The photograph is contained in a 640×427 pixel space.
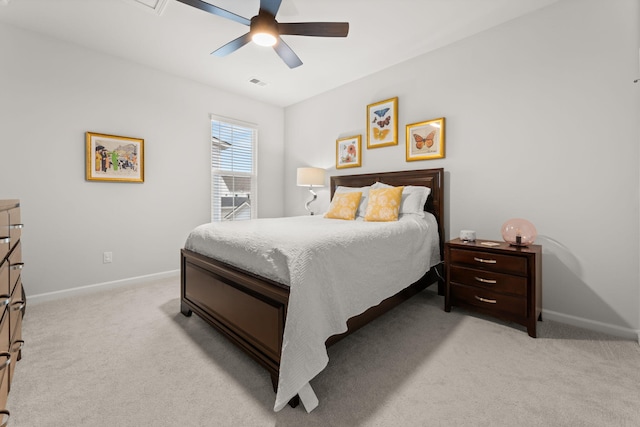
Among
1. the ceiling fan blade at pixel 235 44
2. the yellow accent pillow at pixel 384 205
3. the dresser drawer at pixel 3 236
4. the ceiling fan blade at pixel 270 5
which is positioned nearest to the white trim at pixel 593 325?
the yellow accent pillow at pixel 384 205

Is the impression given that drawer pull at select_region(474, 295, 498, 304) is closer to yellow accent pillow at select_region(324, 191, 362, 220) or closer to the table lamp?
yellow accent pillow at select_region(324, 191, 362, 220)

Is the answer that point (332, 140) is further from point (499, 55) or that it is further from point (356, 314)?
point (356, 314)

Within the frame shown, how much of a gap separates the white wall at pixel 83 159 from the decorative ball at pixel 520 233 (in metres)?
3.71

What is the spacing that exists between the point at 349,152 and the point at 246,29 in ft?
6.35

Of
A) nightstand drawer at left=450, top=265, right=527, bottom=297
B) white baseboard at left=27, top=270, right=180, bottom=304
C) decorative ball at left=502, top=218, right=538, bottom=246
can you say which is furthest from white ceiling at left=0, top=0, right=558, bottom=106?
white baseboard at left=27, top=270, right=180, bottom=304

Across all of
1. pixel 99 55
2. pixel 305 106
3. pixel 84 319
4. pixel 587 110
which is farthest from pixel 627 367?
pixel 99 55

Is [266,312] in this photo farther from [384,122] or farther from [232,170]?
[232,170]

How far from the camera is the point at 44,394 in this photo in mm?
1457

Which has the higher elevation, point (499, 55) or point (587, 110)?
point (499, 55)

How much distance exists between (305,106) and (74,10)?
2.93 meters

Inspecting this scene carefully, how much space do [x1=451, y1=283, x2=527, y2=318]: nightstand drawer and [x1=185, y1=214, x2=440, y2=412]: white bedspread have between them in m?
0.44

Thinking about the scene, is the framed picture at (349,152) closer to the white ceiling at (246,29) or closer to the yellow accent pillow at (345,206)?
the yellow accent pillow at (345,206)

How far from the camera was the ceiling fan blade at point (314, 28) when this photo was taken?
2.07 meters

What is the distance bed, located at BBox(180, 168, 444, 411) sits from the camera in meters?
1.38
